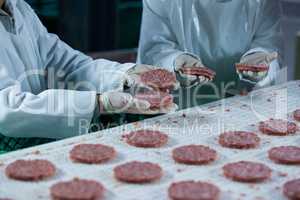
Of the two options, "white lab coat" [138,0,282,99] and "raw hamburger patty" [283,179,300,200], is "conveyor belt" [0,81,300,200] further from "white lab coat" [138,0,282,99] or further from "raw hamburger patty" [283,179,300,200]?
"white lab coat" [138,0,282,99]

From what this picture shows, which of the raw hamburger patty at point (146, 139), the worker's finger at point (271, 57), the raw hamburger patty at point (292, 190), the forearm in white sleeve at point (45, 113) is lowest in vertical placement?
the raw hamburger patty at point (292, 190)

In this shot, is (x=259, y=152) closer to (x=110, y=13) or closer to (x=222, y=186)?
(x=222, y=186)

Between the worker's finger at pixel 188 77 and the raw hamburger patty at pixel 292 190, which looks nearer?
the raw hamburger patty at pixel 292 190

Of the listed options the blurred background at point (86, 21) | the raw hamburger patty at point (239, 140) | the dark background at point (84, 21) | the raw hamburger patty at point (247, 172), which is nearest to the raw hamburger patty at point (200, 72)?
the raw hamburger patty at point (239, 140)

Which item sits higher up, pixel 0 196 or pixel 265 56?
pixel 265 56

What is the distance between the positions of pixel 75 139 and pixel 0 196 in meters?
0.40

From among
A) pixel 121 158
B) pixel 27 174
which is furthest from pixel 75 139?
pixel 27 174

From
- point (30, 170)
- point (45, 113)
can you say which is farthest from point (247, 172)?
point (45, 113)

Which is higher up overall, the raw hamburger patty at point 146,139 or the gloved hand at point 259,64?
the gloved hand at point 259,64

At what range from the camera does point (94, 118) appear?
73.4 inches

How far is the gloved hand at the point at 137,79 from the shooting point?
202 cm

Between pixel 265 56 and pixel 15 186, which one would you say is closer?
pixel 15 186

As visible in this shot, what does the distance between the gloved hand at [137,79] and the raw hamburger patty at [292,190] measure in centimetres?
73

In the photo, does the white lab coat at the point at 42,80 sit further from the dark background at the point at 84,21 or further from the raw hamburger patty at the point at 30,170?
the dark background at the point at 84,21
